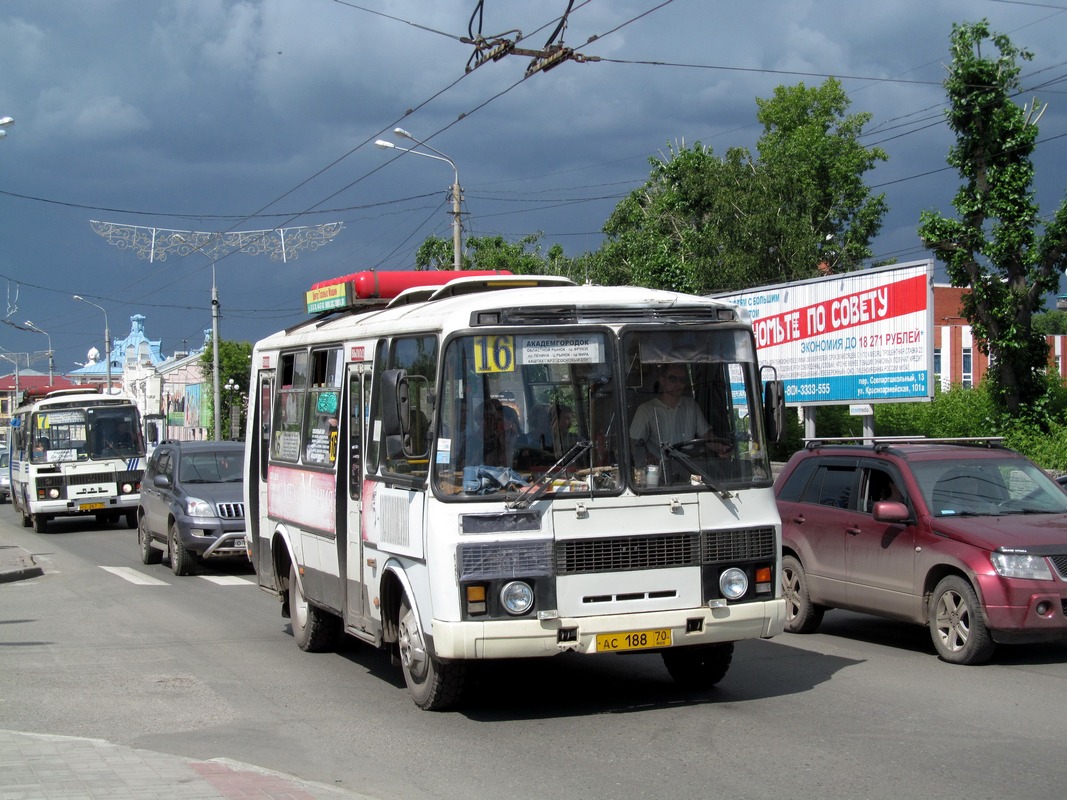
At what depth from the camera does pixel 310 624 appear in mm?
10719

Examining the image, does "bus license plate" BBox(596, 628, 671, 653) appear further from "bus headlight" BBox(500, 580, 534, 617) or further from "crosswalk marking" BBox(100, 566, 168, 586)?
"crosswalk marking" BBox(100, 566, 168, 586)

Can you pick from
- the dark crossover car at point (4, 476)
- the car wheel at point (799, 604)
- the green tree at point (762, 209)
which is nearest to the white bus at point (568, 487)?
the car wheel at point (799, 604)

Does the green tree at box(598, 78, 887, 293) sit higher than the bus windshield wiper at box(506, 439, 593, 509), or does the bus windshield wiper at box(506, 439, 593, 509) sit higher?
the green tree at box(598, 78, 887, 293)

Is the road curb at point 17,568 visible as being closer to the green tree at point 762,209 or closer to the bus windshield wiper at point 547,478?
the bus windshield wiper at point 547,478

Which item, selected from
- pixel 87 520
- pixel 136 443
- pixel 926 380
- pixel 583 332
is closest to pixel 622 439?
pixel 583 332

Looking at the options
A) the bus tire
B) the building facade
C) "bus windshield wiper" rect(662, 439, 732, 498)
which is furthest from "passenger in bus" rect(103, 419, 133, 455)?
the building facade

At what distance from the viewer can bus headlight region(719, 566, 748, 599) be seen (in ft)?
25.6

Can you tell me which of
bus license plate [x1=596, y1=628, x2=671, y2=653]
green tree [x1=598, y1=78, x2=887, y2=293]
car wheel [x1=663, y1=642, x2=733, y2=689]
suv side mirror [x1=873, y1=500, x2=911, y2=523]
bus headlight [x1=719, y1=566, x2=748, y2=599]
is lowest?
car wheel [x1=663, y1=642, x2=733, y2=689]

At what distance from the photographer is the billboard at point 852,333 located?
2686cm

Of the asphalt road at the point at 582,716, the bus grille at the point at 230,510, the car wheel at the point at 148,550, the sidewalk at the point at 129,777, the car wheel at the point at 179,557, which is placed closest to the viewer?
the sidewalk at the point at 129,777

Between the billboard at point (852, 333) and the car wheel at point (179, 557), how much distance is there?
44.2 feet

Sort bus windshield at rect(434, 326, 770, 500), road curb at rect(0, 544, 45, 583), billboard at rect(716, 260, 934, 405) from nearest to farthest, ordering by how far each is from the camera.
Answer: bus windshield at rect(434, 326, 770, 500)
road curb at rect(0, 544, 45, 583)
billboard at rect(716, 260, 934, 405)

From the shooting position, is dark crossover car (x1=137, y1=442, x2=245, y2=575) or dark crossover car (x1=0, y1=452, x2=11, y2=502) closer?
dark crossover car (x1=137, y1=442, x2=245, y2=575)

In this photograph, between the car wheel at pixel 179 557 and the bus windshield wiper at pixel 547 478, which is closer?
the bus windshield wiper at pixel 547 478
